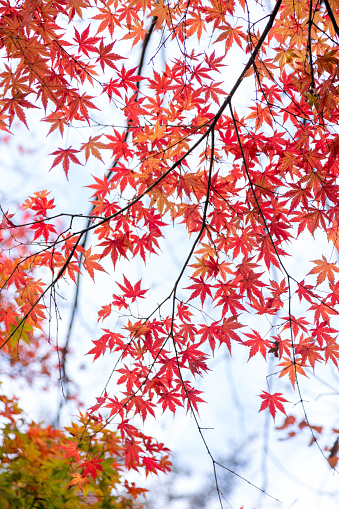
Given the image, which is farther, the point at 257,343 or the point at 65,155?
the point at 257,343

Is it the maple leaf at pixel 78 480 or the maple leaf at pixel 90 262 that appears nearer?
the maple leaf at pixel 90 262

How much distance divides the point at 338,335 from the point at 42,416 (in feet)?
16.7

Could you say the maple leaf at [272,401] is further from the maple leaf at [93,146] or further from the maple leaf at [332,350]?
the maple leaf at [93,146]

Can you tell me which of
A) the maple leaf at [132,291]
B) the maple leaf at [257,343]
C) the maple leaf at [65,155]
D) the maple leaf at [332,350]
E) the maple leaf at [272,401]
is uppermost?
the maple leaf at [65,155]

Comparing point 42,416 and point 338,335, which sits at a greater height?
point 42,416

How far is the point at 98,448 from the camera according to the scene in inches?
99.1

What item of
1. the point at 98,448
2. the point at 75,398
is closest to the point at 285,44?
the point at 98,448

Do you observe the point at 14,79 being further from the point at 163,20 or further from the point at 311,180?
the point at 311,180

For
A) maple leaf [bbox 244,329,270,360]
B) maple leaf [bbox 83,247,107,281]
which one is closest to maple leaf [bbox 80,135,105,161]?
maple leaf [bbox 83,247,107,281]

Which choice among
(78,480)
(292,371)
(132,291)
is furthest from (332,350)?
(78,480)

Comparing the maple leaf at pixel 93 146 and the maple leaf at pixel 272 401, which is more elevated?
the maple leaf at pixel 93 146

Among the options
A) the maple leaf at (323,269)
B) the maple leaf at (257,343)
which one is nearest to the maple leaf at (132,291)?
the maple leaf at (257,343)

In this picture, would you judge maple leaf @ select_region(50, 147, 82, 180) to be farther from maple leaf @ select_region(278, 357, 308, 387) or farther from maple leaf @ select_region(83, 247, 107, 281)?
maple leaf @ select_region(278, 357, 308, 387)

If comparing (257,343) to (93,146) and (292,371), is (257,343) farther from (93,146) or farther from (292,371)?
(93,146)
